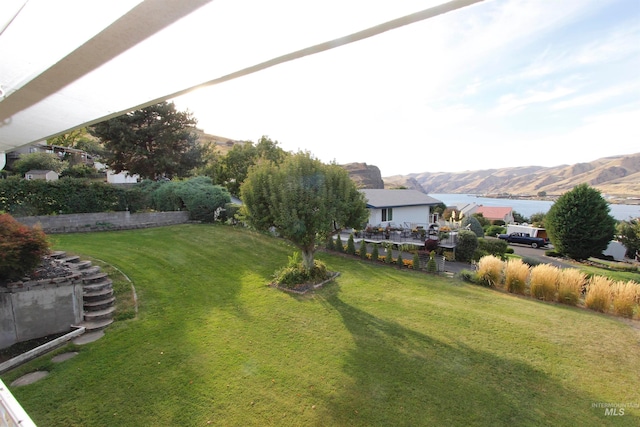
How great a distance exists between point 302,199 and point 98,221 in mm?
13054

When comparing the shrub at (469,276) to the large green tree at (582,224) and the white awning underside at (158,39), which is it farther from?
the white awning underside at (158,39)

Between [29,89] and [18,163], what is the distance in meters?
44.6

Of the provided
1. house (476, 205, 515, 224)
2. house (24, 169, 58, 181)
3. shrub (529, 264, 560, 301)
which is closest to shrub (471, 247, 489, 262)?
shrub (529, 264, 560, 301)

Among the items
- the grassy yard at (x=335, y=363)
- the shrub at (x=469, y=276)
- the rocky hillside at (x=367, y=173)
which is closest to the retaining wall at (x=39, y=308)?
the grassy yard at (x=335, y=363)

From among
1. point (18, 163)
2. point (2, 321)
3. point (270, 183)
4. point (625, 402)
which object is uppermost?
point (18, 163)

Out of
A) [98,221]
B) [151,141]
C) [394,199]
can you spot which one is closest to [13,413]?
[98,221]

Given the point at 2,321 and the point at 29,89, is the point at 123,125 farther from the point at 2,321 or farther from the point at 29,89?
the point at 29,89

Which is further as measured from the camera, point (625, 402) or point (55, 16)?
point (625, 402)

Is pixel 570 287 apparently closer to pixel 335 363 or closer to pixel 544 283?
pixel 544 283

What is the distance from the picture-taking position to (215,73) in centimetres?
212

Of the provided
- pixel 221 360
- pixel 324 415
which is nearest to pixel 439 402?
pixel 324 415

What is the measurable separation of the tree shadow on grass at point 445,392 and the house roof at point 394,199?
16687 mm

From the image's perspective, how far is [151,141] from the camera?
25375mm

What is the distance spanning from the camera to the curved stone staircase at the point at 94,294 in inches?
304
